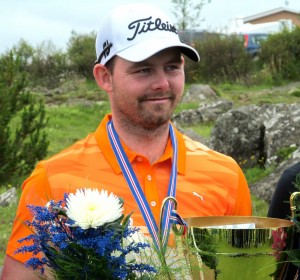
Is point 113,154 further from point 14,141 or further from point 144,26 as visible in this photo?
point 14,141

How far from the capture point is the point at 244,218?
3105mm

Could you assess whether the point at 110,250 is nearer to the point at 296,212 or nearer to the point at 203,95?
the point at 296,212

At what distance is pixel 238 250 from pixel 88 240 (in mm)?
632

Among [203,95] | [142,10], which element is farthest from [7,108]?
[203,95]

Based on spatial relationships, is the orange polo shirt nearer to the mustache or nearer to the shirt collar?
the shirt collar

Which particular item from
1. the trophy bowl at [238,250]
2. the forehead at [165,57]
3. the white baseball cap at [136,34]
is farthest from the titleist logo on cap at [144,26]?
the trophy bowl at [238,250]

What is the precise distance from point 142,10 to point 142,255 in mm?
1348

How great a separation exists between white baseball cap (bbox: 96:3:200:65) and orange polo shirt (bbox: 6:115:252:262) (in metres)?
0.38

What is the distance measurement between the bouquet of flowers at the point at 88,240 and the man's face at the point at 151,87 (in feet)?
3.18

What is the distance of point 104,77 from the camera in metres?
3.70

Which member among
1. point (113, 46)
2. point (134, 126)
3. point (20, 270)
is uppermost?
point (113, 46)

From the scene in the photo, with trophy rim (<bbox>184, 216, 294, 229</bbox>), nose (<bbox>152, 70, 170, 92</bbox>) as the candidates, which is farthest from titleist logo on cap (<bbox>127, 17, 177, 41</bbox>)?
trophy rim (<bbox>184, 216, 294, 229</bbox>)

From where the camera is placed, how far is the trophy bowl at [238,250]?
111 inches

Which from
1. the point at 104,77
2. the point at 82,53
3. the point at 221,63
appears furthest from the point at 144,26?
the point at 82,53
